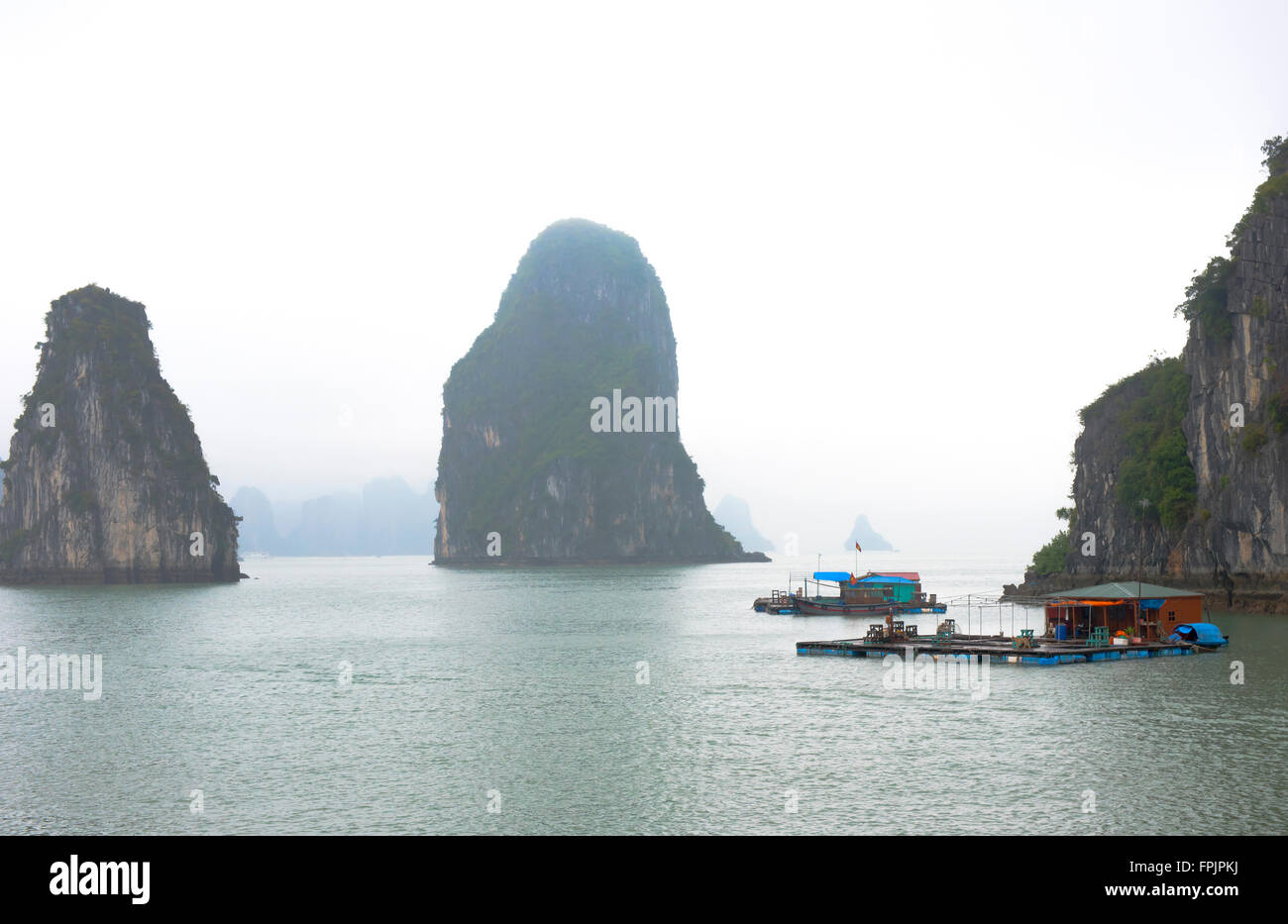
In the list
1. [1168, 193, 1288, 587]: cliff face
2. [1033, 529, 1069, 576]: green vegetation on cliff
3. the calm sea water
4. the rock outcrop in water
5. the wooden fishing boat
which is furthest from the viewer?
[1033, 529, 1069, 576]: green vegetation on cliff

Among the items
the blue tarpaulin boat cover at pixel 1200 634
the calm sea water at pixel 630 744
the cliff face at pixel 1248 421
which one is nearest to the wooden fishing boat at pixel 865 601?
the cliff face at pixel 1248 421

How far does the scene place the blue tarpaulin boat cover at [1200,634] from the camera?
50844 mm

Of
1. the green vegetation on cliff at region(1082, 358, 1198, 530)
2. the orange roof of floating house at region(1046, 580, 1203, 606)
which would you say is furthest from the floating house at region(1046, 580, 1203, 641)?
the green vegetation on cliff at region(1082, 358, 1198, 530)

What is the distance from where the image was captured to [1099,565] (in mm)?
92938

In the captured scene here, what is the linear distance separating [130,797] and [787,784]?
15.6 meters

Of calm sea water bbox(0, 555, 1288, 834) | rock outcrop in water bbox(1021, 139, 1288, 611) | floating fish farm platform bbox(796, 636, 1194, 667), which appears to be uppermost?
rock outcrop in water bbox(1021, 139, 1288, 611)

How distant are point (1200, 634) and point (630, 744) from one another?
34915 mm

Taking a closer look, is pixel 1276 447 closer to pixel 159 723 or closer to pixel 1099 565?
pixel 1099 565

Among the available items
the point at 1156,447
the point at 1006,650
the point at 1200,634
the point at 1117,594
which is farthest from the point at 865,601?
the point at 1006,650

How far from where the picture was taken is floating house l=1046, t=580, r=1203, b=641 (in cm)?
5244

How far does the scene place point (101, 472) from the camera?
140 m

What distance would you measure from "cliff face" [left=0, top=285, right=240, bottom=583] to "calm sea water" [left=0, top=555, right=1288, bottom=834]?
83.6 meters

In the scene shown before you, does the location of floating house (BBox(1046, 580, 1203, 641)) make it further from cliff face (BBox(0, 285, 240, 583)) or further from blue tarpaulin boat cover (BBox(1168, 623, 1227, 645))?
cliff face (BBox(0, 285, 240, 583))

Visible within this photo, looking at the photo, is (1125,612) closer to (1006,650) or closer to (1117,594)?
(1117,594)
